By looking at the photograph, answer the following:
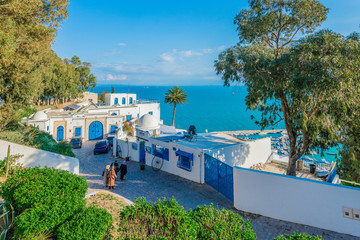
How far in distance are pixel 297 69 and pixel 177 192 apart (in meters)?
8.74

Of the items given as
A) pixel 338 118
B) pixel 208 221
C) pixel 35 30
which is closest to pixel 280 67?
pixel 338 118

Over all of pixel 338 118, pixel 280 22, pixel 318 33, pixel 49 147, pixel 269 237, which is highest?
pixel 280 22

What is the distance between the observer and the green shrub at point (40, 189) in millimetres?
5656

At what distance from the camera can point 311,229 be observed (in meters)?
7.88

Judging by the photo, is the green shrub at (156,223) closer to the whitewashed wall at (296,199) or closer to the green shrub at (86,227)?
the green shrub at (86,227)

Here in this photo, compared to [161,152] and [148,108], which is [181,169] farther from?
[148,108]

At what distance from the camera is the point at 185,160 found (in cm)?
1332

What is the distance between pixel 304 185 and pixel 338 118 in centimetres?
494

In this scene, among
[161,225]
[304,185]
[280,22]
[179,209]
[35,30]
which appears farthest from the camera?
[280,22]

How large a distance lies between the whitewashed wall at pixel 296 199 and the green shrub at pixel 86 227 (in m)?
6.47

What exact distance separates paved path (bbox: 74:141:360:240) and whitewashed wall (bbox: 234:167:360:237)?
0.29 metres

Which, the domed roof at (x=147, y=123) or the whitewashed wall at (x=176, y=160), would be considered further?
the domed roof at (x=147, y=123)

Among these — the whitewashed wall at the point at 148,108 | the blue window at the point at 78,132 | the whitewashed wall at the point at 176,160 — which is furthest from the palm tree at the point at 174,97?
the whitewashed wall at the point at 176,160

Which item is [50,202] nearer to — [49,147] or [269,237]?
[269,237]
